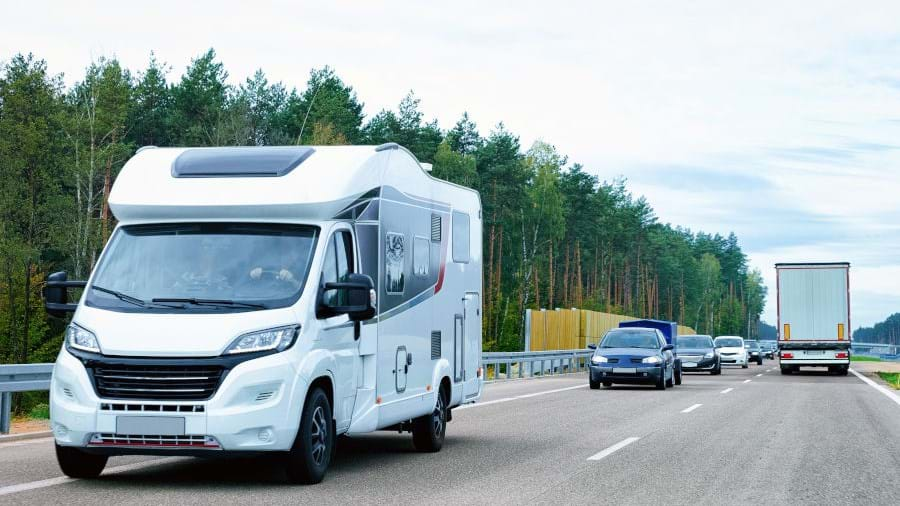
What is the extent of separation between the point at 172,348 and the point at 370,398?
2271 mm

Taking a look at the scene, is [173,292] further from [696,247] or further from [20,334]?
[696,247]

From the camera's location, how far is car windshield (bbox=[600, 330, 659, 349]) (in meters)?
28.2

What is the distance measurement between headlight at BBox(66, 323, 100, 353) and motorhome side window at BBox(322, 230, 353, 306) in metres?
1.75

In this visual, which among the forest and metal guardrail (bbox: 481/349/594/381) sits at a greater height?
the forest

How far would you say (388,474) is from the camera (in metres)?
10.3

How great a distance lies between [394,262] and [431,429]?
7.49 ft

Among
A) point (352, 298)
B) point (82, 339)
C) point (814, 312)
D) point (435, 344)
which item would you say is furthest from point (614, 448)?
point (814, 312)

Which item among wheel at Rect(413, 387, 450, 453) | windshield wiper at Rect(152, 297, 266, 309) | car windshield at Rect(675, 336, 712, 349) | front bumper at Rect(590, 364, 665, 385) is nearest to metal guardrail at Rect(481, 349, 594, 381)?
car windshield at Rect(675, 336, 712, 349)

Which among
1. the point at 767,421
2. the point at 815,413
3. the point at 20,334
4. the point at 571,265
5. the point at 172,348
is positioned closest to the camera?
the point at 172,348

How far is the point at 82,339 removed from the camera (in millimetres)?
8602

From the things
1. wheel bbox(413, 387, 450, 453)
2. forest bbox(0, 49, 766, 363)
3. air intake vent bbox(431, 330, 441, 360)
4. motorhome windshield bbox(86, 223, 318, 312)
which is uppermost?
forest bbox(0, 49, 766, 363)

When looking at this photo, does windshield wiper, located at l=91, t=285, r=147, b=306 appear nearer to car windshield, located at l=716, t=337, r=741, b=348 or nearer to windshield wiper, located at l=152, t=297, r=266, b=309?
windshield wiper, located at l=152, t=297, r=266, b=309

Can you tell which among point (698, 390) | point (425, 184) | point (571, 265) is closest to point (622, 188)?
point (571, 265)

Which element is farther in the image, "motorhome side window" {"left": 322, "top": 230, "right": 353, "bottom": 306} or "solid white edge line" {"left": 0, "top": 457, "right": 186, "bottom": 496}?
"motorhome side window" {"left": 322, "top": 230, "right": 353, "bottom": 306}
